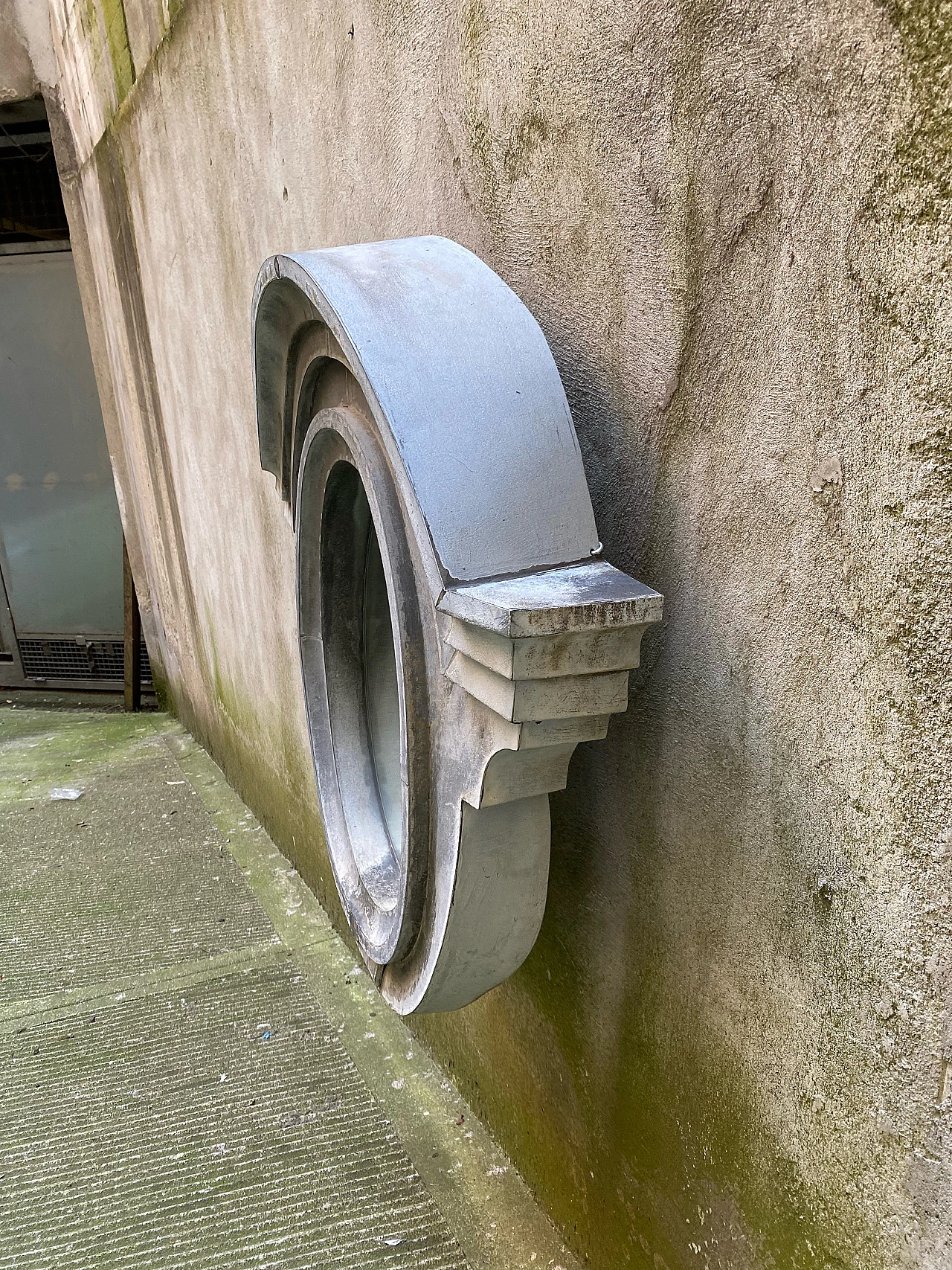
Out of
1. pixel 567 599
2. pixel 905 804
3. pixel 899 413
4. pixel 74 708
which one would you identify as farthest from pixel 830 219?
pixel 74 708

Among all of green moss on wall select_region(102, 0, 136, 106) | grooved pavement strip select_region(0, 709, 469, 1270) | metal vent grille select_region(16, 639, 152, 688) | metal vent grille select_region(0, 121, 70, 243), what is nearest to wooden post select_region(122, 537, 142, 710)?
metal vent grille select_region(16, 639, 152, 688)

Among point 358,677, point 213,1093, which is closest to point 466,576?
point 358,677

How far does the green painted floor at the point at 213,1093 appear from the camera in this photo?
67.1 inches

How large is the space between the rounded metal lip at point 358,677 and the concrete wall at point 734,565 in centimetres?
28

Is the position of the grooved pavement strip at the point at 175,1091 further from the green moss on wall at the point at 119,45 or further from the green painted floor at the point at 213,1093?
the green moss on wall at the point at 119,45

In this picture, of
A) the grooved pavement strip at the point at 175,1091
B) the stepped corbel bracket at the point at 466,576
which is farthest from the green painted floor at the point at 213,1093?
the stepped corbel bracket at the point at 466,576

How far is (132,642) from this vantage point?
5.86m

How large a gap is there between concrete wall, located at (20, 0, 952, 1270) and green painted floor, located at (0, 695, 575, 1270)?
276 mm

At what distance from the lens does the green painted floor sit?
5.59ft

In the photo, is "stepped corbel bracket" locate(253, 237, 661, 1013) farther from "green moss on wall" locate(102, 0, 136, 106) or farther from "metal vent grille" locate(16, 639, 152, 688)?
"metal vent grille" locate(16, 639, 152, 688)

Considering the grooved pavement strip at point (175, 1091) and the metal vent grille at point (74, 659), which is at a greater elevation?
the grooved pavement strip at point (175, 1091)

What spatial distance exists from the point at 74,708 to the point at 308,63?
5.35 m

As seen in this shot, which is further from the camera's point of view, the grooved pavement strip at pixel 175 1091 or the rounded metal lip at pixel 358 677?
the grooved pavement strip at pixel 175 1091

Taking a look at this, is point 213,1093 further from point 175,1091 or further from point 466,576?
point 466,576
